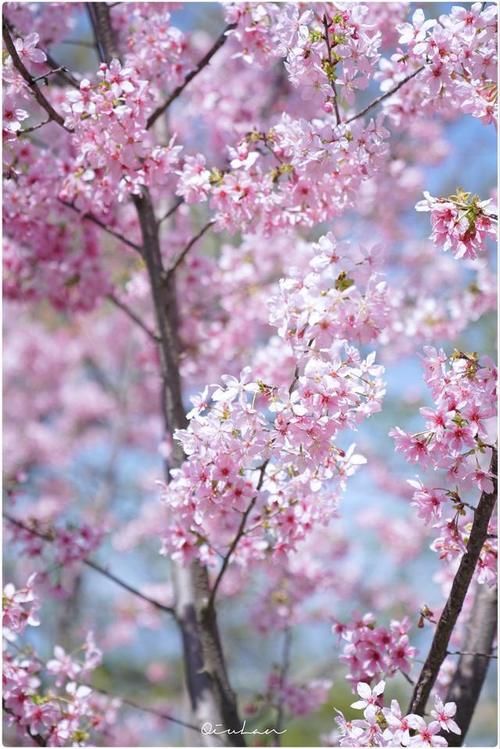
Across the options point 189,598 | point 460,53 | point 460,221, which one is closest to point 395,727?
point 189,598

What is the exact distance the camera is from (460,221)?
6.74ft

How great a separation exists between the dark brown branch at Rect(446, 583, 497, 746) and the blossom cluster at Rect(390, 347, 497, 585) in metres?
0.67

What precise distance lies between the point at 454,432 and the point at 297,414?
41 centimetres

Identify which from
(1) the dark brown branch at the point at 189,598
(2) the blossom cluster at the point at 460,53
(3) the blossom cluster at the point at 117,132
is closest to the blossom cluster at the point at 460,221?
(2) the blossom cluster at the point at 460,53

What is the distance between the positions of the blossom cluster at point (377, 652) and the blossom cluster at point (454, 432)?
0.53 meters

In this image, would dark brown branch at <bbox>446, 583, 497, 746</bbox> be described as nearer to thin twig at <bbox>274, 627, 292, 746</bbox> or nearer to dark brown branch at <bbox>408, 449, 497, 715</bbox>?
dark brown branch at <bbox>408, 449, 497, 715</bbox>

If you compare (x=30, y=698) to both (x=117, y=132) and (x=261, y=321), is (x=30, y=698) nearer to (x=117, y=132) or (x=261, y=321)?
(x=117, y=132)

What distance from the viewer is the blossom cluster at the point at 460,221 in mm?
2051

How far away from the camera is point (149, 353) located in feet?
14.9

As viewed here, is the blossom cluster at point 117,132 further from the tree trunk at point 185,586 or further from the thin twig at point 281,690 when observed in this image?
the thin twig at point 281,690

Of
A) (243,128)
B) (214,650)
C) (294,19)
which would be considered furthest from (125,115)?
(214,650)

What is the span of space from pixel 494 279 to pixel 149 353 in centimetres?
194

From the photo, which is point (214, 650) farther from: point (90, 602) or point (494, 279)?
point (90, 602)

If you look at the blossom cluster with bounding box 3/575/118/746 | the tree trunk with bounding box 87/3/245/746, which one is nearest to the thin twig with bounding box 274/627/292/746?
the tree trunk with bounding box 87/3/245/746
